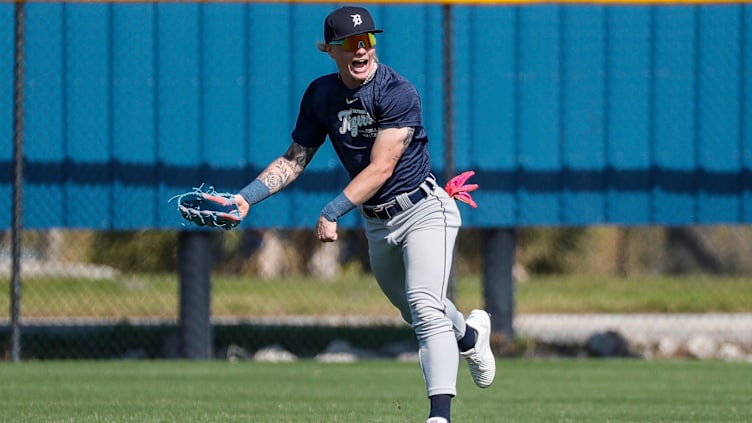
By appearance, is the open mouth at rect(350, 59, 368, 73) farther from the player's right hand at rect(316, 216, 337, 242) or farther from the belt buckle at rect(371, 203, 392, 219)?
the player's right hand at rect(316, 216, 337, 242)

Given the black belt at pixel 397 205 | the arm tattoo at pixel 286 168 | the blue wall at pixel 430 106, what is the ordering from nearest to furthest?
the black belt at pixel 397 205 → the arm tattoo at pixel 286 168 → the blue wall at pixel 430 106

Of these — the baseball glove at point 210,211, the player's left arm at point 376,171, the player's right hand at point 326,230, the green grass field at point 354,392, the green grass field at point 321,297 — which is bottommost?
the green grass field at point 354,392

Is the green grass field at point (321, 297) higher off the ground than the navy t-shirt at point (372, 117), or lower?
lower

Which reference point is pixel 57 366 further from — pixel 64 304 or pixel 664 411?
pixel 64 304

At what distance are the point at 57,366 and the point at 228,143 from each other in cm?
269

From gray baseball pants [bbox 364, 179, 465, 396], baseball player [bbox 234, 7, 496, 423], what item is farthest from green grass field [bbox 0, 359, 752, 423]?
baseball player [bbox 234, 7, 496, 423]

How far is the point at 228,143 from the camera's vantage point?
12109mm

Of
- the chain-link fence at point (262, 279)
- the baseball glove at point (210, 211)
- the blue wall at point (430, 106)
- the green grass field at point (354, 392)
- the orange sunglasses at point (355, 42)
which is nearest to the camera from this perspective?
the baseball glove at point (210, 211)

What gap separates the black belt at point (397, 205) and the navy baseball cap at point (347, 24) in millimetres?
845

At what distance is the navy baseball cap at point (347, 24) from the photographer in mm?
6062

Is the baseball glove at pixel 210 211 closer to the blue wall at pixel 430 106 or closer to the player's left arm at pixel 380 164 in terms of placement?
the player's left arm at pixel 380 164

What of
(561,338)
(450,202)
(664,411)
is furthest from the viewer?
(561,338)

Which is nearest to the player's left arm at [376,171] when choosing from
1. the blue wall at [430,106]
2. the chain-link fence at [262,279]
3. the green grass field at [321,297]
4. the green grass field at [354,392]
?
the green grass field at [354,392]

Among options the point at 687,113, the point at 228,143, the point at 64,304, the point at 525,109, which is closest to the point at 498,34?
the point at 525,109
